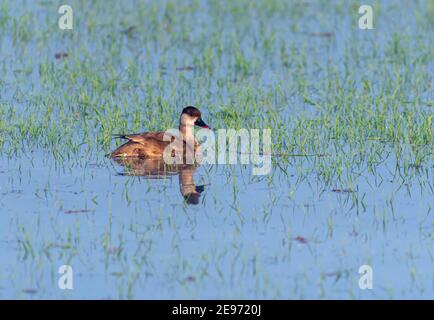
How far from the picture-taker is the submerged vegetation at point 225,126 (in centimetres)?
911

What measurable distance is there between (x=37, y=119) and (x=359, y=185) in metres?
4.38

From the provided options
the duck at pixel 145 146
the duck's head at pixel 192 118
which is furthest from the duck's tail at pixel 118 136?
the duck's head at pixel 192 118

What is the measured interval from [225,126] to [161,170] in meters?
1.81

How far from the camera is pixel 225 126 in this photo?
46.5 feet

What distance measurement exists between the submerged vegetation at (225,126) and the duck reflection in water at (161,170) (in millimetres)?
160

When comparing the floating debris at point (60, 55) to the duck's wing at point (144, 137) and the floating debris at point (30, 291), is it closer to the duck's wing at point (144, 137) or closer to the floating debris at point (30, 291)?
the duck's wing at point (144, 137)

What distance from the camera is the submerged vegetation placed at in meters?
9.11

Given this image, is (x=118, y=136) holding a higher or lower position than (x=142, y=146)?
higher

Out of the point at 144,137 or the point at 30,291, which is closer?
the point at 30,291


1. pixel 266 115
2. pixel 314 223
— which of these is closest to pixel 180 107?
pixel 266 115

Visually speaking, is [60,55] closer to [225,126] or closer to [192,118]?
[225,126]

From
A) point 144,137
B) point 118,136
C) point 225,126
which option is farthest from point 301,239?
point 225,126

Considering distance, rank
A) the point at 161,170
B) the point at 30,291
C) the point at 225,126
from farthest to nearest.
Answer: the point at 225,126
the point at 161,170
the point at 30,291

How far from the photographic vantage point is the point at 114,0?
2184 cm
